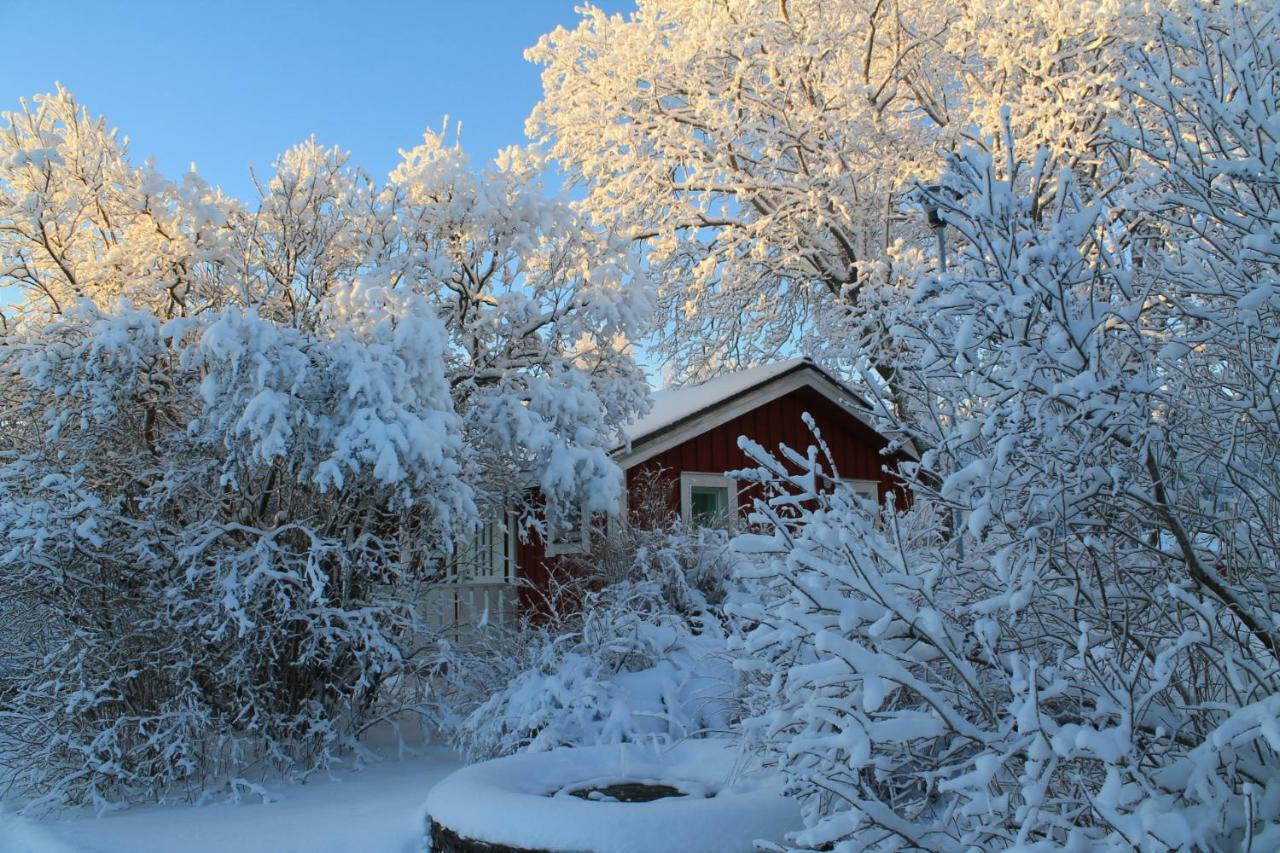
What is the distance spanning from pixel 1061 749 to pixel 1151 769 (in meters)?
0.60

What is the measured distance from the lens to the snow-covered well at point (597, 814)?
13.7 feet

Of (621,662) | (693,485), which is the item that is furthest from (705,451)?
(621,662)

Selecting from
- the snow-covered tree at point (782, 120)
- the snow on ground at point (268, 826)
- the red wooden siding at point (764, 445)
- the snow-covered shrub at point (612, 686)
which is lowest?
the snow on ground at point (268, 826)

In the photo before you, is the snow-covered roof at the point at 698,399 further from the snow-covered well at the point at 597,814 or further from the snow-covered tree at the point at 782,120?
the snow-covered well at the point at 597,814

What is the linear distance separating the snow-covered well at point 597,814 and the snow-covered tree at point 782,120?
36.6 feet

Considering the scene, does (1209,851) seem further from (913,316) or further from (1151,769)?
(913,316)

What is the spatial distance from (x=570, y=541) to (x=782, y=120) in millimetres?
9520

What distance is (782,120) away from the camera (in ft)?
58.2

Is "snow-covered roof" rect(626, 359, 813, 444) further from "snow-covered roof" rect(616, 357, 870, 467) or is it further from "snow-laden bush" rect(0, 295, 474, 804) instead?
"snow-laden bush" rect(0, 295, 474, 804)

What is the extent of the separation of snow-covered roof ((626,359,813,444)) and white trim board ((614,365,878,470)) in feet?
0.27

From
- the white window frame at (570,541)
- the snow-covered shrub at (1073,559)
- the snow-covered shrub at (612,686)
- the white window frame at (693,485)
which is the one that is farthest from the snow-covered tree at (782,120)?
the snow-covered shrub at (1073,559)

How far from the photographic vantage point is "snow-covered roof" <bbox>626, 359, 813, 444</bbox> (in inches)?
488

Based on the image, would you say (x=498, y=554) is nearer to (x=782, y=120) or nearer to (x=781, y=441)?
(x=781, y=441)

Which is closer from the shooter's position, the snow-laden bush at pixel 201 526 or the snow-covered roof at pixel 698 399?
the snow-laden bush at pixel 201 526
